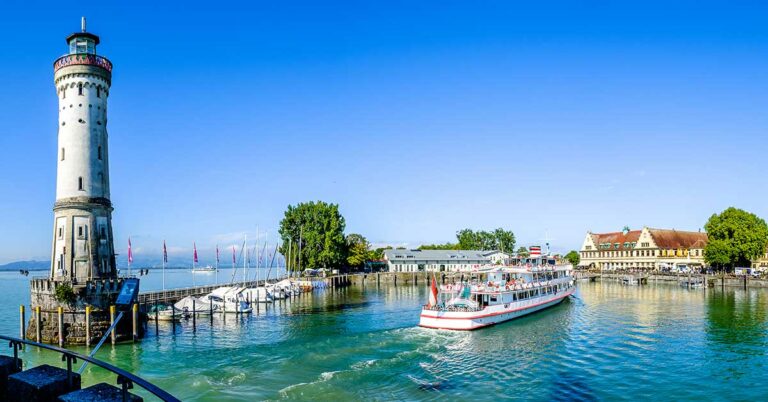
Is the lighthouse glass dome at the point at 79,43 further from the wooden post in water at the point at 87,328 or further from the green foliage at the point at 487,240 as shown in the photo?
the green foliage at the point at 487,240

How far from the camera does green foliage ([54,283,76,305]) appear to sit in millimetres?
40656

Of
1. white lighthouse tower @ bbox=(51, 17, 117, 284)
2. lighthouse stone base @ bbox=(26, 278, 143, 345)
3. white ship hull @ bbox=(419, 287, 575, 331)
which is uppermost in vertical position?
white lighthouse tower @ bbox=(51, 17, 117, 284)

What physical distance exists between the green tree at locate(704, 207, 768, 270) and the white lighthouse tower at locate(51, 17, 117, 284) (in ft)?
381

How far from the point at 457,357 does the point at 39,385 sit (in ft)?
103

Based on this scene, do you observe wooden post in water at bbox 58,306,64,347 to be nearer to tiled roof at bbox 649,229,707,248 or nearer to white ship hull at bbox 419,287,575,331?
white ship hull at bbox 419,287,575,331

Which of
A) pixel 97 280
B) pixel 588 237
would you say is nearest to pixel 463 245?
pixel 588 237

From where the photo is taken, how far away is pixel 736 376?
31000mm

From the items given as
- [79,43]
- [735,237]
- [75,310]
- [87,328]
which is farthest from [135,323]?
[735,237]

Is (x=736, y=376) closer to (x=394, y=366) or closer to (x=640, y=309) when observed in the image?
(x=394, y=366)

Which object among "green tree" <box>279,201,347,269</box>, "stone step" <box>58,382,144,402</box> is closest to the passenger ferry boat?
"stone step" <box>58,382,144,402</box>

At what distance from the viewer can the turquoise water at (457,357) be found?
28.1 m

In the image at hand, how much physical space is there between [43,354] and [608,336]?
45.7 meters

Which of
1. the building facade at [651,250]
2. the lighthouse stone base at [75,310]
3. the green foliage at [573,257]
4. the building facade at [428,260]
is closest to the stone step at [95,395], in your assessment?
the lighthouse stone base at [75,310]

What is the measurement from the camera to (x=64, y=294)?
40.7 metres
